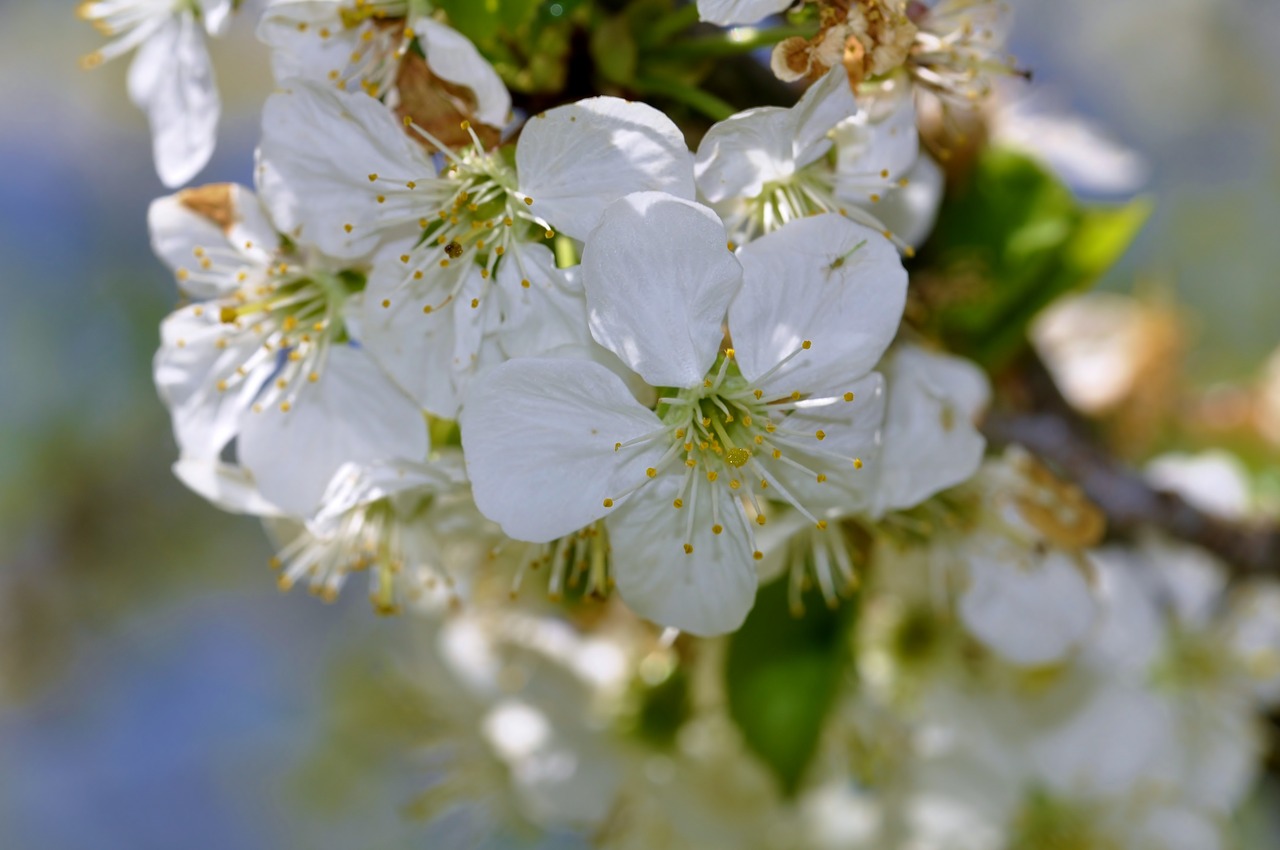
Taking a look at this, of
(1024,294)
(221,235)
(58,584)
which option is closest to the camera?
(221,235)

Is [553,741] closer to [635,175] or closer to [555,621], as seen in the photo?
[555,621]

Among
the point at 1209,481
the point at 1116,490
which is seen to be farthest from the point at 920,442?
the point at 1209,481

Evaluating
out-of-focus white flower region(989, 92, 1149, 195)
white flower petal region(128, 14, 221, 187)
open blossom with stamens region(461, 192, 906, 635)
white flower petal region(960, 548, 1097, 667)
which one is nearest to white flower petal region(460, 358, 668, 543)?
open blossom with stamens region(461, 192, 906, 635)

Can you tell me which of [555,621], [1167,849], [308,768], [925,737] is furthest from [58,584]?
[1167,849]

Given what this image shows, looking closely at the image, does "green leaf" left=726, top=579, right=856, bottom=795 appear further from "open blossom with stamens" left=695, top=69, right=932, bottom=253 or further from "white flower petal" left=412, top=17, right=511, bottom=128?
"white flower petal" left=412, top=17, right=511, bottom=128

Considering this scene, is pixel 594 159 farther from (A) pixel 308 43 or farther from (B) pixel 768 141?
(A) pixel 308 43
